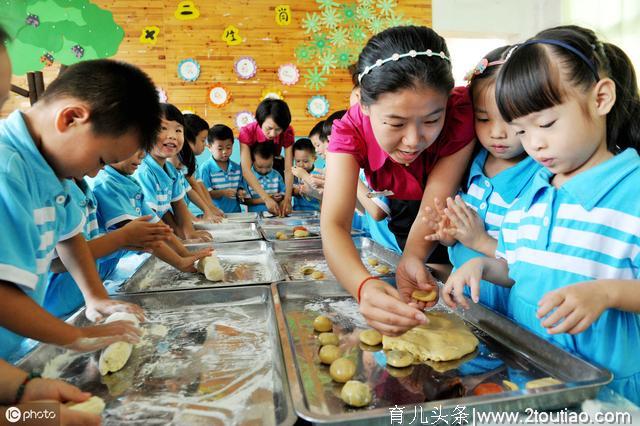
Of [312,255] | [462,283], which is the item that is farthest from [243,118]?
[462,283]

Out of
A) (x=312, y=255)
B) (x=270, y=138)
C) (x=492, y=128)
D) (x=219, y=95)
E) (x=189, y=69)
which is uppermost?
(x=189, y=69)

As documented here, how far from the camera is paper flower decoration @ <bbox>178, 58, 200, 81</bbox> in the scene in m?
5.33

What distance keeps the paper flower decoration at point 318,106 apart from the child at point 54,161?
4.64 meters

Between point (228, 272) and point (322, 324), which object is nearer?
point (322, 324)

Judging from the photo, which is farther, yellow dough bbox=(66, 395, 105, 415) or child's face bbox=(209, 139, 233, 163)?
child's face bbox=(209, 139, 233, 163)

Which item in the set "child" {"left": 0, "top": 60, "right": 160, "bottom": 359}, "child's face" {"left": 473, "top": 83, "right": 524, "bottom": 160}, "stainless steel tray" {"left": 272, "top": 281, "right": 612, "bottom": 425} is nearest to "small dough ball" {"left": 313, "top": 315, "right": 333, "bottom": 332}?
"stainless steel tray" {"left": 272, "top": 281, "right": 612, "bottom": 425}

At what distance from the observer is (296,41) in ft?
18.2

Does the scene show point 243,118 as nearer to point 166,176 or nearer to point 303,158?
point 303,158

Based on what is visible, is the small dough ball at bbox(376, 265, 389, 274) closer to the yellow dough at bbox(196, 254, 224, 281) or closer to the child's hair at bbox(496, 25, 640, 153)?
the yellow dough at bbox(196, 254, 224, 281)

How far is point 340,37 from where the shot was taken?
5574mm

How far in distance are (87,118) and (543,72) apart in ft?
3.39

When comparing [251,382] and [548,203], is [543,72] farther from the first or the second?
[251,382]

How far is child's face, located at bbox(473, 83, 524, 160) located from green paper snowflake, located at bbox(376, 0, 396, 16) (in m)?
5.04

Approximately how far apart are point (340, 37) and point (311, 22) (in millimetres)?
424
